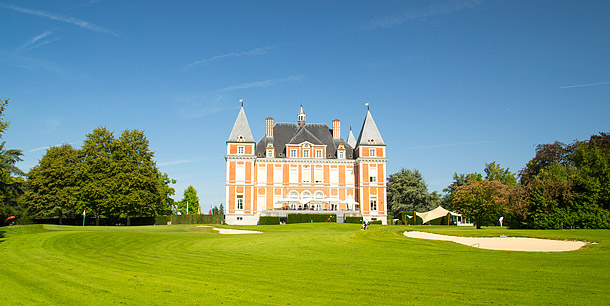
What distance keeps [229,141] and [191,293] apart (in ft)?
161

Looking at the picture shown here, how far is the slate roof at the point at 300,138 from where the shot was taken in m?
61.0

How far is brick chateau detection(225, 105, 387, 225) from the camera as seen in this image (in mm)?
57156

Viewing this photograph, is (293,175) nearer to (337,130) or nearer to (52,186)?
(337,130)

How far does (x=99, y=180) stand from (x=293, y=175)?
23885 millimetres

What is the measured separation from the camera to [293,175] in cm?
5947

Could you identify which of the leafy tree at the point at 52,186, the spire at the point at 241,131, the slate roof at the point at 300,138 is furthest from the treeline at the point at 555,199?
the leafy tree at the point at 52,186

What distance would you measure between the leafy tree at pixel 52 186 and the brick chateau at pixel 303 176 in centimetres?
1794

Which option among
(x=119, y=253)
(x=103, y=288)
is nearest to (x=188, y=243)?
(x=119, y=253)

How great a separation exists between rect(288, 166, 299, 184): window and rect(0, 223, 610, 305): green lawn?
3955 centimetres

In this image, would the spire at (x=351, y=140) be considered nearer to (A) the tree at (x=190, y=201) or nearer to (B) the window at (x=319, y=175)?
(B) the window at (x=319, y=175)

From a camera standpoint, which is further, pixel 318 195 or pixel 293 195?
pixel 318 195

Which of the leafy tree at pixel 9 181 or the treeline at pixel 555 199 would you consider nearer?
the treeline at pixel 555 199

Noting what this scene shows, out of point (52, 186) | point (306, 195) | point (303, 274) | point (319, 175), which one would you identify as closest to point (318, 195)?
point (306, 195)

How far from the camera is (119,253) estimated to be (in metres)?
17.2
